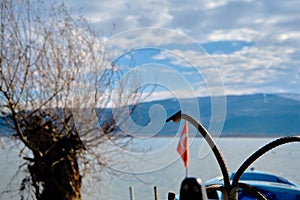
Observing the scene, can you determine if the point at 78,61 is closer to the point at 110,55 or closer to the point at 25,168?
the point at 110,55

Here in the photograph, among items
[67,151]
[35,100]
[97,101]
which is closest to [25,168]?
[67,151]

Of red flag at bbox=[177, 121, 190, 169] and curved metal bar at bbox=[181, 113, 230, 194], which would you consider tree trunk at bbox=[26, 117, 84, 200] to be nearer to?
red flag at bbox=[177, 121, 190, 169]

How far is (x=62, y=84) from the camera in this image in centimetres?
345

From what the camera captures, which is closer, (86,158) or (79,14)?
(79,14)

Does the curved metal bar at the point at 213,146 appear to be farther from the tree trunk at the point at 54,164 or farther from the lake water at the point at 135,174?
the tree trunk at the point at 54,164

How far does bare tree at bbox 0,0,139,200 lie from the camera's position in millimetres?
3305

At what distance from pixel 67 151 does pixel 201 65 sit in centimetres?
294

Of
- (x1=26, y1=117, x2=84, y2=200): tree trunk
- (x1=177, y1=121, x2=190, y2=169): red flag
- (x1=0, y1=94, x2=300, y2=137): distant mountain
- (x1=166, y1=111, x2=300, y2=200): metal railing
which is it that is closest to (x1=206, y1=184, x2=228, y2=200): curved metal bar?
(x1=166, y1=111, x2=300, y2=200): metal railing

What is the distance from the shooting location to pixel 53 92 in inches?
137

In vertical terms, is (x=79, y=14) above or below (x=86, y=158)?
above

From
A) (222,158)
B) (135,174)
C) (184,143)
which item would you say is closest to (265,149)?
(222,158)

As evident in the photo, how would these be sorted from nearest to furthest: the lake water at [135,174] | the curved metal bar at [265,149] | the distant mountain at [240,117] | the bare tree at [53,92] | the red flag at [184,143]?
the curved metal bar at [265,149] → the distant mountain at [240,117] → the red flag at [184,143] → the bare tree at [53,92] → the lake water at [135,174]

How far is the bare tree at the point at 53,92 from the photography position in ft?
Result: 10.8

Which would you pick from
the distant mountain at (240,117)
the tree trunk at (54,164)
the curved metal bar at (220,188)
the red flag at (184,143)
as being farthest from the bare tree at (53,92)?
the curved metal bar at (220,188)
